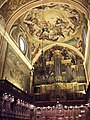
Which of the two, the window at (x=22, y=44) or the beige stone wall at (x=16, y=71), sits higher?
the window at (x=22, y=44)

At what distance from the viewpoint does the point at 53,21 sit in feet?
55.4

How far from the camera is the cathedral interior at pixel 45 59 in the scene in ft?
43.3

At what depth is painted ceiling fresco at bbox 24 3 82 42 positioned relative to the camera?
15.1m

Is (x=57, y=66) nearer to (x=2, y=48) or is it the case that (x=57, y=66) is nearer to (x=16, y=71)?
(x=16, y=71)

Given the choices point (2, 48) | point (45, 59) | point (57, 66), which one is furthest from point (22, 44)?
point (2, 48)

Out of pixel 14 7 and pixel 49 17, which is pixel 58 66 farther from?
pixel 14 7

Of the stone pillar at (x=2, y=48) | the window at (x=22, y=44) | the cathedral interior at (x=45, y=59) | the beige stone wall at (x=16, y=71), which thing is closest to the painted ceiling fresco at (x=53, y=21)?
the cathedral interior at (x=45, y=59)

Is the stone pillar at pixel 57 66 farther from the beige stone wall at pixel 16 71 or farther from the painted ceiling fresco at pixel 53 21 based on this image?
the beige stone wall at pixel 16 71

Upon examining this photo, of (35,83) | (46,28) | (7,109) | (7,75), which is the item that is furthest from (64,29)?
(7,109)

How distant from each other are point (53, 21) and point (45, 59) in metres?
4.61

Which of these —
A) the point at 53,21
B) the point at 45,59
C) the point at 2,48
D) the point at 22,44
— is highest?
the point at 53,21

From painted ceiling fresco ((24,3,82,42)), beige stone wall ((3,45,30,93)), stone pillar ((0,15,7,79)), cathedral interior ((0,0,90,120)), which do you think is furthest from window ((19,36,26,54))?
stone pillar ((0,15,7,79))

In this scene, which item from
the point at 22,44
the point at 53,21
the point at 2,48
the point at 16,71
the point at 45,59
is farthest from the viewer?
the point at 45,59

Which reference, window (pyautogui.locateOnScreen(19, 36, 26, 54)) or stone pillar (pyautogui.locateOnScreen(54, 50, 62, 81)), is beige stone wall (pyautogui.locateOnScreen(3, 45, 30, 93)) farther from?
stone pillar (pyautogui.locateOnScreen(54, 50, 62, 81))
